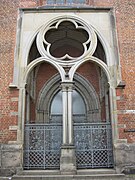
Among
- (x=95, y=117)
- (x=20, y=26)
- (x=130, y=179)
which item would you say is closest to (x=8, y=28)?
(x=20, y=26)

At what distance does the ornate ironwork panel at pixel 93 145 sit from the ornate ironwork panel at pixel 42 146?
0.74 metres

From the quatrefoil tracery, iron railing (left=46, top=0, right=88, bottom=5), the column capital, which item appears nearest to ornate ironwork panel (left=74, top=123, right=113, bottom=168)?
the column capital

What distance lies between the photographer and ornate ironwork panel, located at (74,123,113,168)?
8219 mm

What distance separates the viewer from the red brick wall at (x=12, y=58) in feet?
26.7

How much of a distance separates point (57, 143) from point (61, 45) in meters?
5.35

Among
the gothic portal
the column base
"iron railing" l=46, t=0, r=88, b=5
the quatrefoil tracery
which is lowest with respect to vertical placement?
the column base

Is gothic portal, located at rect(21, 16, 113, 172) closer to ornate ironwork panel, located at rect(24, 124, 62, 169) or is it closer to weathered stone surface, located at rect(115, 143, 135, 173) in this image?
Answer: ornate ironwork panel, located at rect(24, 124, 62, 169)

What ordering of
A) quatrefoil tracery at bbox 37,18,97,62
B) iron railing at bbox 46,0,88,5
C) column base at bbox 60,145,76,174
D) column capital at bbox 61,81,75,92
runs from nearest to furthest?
1. column base at bbox 60,145,76,174
2. column capital at bbox 61,81,75,92
3. quatrefoil tracery at bbox 37,18,97,62
4. iron railing at bbox 46,0,88,5

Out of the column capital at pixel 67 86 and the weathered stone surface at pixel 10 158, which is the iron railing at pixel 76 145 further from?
the column capital at pixel 67 86

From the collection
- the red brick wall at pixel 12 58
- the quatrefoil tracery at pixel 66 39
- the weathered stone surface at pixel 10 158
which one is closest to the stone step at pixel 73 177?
the weathered stone surface at pixel 10 158

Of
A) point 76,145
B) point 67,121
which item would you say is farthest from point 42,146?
point 67,121

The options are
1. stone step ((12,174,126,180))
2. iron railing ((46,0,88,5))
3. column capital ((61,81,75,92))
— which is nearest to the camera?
stone step ((12,174,126,180))

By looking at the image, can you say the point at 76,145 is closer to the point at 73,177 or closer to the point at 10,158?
the point at 73,177

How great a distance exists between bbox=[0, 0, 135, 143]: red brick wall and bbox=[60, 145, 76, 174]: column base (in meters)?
1.75
